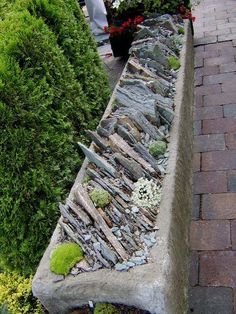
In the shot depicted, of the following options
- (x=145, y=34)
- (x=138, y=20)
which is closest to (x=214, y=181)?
(x=145, y=34)

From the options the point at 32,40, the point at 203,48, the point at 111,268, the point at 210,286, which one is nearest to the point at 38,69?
the point at 32,40

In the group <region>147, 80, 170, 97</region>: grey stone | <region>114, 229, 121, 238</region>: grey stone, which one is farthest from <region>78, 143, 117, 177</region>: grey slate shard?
<region>147, 80, 170, 97</region>: grey stone

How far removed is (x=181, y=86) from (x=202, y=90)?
1118mm

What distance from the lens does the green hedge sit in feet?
9.23

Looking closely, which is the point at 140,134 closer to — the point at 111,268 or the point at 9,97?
the point at 9,97

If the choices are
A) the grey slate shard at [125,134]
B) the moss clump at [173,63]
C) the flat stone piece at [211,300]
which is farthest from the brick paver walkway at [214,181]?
the grey slate shard at [125,134]

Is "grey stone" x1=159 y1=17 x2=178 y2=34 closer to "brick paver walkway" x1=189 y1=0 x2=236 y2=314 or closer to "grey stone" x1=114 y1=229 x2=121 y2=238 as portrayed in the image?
"brick paver walkway" x1=189 y1=0 x2=236 y2=314

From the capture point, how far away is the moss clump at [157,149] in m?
3.07

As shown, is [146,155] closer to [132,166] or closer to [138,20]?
[132,166]

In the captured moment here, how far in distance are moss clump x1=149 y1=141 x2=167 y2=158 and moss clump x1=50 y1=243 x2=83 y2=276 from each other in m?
1.08

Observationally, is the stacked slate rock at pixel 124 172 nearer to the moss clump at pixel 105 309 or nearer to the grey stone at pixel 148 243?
the grey stone at pixel 148 243

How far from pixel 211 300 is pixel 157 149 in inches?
46.2

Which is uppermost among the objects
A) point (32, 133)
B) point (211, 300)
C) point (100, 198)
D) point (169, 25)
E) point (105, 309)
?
point (32, 133)

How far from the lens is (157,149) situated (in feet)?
10.1
